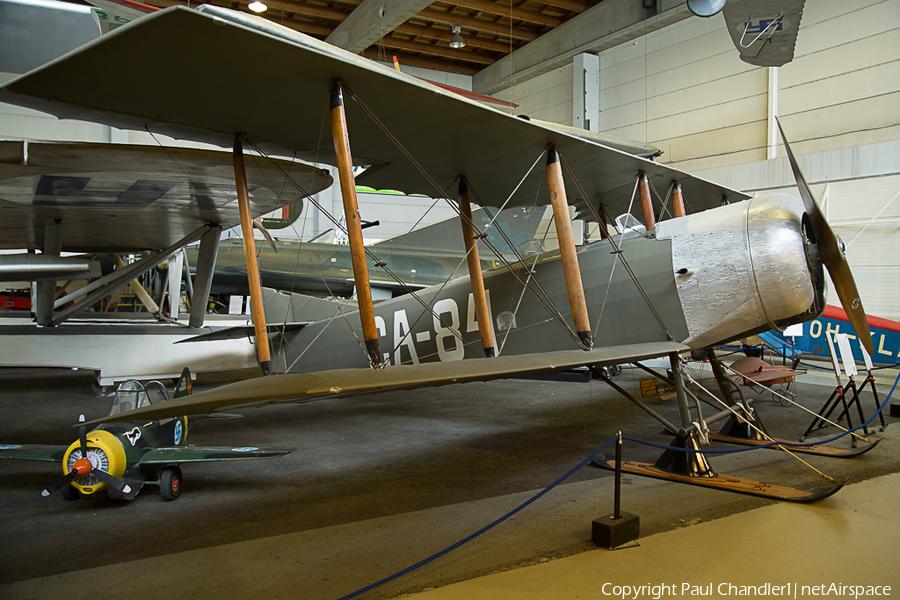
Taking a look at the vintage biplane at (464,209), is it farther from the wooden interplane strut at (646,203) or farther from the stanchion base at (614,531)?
the stanchion base at (614,531)

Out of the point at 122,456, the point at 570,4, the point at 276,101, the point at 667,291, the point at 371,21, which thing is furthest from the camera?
the point at 570,4

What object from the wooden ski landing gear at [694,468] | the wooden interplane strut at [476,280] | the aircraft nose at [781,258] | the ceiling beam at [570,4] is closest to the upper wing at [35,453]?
the wooden interplane strut at [476,280]

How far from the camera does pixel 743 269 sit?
4344 mm

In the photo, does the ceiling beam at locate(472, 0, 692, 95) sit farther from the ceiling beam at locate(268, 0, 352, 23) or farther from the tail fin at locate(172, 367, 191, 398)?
the tail fin at locate(172, 367, 191, 398)

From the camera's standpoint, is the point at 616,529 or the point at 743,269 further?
the point at 743,269

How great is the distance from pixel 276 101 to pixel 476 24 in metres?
13.6

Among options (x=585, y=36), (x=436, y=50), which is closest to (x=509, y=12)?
(x=585, y=36)

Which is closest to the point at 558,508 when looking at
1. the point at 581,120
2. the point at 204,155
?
the point at 204,155

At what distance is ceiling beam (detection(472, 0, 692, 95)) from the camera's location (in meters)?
13.5

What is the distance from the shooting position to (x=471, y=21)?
603 inches

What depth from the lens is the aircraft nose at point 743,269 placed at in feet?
13.9

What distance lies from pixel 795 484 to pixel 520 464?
6.78 feet

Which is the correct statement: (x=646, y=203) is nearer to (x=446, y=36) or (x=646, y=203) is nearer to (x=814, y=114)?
(x=814, y=114)

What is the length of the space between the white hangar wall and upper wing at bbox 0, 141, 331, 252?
10.5 meters
